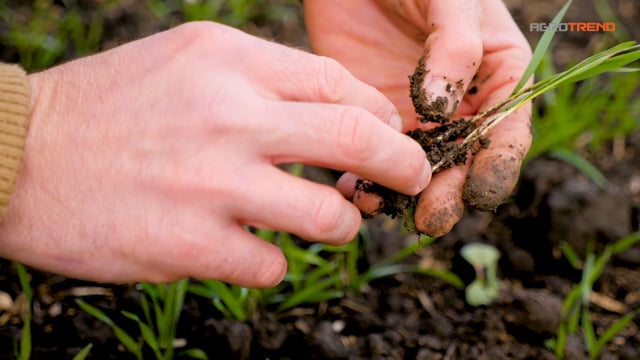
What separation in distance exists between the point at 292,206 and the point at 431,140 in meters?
0.46

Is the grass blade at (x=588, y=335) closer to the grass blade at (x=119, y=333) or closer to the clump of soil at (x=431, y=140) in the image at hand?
the clump of soil at (x=431, y=140)

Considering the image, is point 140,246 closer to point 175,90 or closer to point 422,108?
point 175,90

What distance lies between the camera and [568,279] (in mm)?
1967

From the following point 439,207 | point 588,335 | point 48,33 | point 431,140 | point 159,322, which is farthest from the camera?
point 48,33

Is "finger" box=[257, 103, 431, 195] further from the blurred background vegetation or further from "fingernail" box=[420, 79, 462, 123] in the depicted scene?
the blurred background vegetation

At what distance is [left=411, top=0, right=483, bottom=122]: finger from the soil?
659mm

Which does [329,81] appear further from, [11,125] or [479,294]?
[479,294]

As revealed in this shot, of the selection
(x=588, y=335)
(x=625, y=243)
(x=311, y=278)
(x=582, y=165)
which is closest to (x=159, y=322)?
(x=311, y=278)

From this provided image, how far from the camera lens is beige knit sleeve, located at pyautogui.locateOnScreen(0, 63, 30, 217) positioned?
1.10 meters

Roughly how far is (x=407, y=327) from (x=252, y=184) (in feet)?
2.87

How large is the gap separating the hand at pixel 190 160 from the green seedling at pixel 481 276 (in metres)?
0.77

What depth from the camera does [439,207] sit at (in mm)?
1346

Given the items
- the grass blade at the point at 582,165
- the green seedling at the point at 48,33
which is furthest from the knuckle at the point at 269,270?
the green seedling at the point at 48,33

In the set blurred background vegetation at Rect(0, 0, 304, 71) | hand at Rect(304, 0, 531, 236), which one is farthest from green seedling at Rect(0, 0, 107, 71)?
hand at Rect(304, 0, 531, 236)
